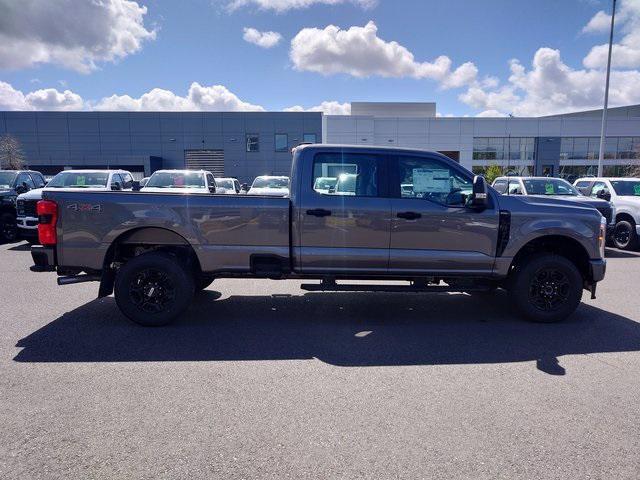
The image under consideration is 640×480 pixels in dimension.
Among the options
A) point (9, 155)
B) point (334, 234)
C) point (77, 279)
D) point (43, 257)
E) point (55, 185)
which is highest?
point (9, 155)

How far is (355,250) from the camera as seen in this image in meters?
5.42

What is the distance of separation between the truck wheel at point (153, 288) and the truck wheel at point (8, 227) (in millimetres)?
9685

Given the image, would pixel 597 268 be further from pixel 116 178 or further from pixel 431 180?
pixel 116 178

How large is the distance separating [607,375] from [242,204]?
13.4 feet

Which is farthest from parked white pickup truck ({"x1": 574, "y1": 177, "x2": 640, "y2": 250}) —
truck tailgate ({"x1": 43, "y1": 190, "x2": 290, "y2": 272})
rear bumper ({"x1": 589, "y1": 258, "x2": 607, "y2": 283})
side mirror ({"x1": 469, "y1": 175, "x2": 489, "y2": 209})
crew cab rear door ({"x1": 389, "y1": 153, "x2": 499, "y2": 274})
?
truck tailgate ({"x1": 43, "y1": 190, "x2": 290, "y2": 272})

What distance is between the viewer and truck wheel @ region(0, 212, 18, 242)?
12578mm

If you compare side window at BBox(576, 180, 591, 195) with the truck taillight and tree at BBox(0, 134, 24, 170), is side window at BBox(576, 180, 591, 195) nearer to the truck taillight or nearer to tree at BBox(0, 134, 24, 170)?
the truck taillight

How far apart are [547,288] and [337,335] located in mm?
2754

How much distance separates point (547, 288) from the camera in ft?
18.5

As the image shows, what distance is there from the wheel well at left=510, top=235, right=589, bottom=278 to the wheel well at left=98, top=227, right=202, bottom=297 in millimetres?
4107

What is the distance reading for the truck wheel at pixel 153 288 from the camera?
17.4 ft

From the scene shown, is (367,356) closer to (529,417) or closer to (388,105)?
(529,417)

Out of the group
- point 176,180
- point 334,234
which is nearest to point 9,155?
point 176,180

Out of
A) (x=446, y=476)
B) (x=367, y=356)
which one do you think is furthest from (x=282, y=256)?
(x=446, y=476)
